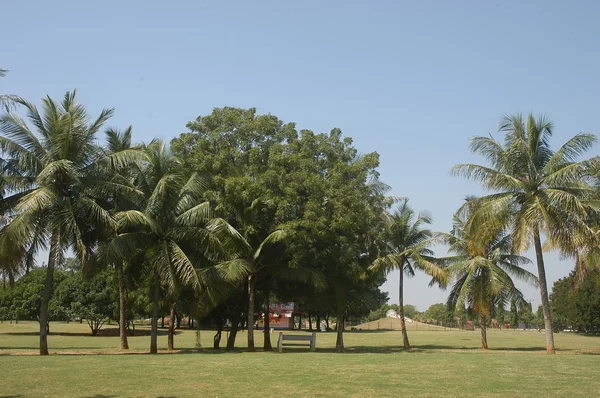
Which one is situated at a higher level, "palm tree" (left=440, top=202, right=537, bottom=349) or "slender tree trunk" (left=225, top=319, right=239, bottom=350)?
"palm tree" (left=440, top=202, right=537, bottom=349)

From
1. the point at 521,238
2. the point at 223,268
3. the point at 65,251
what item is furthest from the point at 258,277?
the point at 521,238

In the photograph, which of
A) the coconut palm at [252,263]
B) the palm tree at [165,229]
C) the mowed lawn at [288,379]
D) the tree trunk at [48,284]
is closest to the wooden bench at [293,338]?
the coconut palm at [252,263]

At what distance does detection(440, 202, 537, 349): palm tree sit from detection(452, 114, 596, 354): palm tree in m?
6.13

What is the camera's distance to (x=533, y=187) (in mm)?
26484

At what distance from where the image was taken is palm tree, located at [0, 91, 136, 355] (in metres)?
22.1

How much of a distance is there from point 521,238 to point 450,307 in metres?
15.1

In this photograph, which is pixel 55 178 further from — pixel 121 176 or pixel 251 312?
pixel 251 312

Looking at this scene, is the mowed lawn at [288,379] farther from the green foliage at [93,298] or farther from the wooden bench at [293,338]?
the green foliage at [93,298]

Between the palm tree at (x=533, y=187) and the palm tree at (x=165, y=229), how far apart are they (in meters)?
13.1

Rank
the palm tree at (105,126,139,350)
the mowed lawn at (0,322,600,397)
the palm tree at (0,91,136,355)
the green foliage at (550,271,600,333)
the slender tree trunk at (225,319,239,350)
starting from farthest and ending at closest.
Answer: the green foliage at (550,271,600,333) → the slender tree trunk at (225,319,239,350) → the palm tree at (105,126,139,350) → the palm tree at (0,91,136,355) → the mowed lawn at (0,322,600,397)

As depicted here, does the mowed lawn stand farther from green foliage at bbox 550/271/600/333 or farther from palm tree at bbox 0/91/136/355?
green foliage at bbox 550/271/600/333

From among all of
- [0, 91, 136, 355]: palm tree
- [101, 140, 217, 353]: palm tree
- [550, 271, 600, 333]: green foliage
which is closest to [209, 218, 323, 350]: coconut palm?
[101, 140, 217, 353]: palm tree

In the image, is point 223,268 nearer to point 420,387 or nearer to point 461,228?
point 420,387

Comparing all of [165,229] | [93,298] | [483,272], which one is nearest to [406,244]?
[483,272]
